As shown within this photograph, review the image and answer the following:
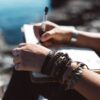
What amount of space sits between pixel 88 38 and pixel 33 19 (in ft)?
10.1

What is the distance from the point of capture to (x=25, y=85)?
1205 millimetres

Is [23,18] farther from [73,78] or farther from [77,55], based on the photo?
[73,78]

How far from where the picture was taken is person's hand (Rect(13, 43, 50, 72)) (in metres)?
1.01

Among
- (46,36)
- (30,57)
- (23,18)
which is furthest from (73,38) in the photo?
(23,18)

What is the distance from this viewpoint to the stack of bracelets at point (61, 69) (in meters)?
0.95

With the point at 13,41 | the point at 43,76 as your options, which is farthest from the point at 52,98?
the point at 13,41

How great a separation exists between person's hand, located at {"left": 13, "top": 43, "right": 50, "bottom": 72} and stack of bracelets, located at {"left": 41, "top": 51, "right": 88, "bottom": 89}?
0.02 meters

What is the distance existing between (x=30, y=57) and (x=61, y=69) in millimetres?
109

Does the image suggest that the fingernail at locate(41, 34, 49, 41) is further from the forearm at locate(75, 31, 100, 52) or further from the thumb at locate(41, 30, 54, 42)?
the forearm at locate(75, 31, 100, 52)

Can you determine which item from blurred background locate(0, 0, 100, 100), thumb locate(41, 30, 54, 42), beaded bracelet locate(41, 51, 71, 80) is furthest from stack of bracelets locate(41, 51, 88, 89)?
blurred background locate(0, 0, 100, 100)

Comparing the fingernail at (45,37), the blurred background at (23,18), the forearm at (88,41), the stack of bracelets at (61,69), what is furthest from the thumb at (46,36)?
the blurred background at (23,18)

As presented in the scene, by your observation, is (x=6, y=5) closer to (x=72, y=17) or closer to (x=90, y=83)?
(x=72, y=17)

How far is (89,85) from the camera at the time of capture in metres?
0.92

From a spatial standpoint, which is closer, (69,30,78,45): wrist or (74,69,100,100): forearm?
(74,69,100,100): forearm
